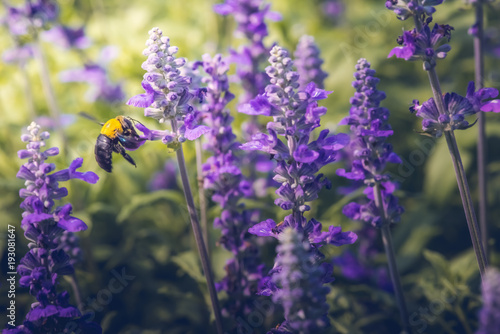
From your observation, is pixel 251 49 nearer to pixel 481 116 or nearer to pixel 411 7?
pixel 411 7

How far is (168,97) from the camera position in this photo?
2.71 metres

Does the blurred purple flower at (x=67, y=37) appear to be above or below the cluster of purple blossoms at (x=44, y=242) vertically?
above

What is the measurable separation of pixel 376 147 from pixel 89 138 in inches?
136

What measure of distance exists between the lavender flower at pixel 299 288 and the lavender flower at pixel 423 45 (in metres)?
1.18

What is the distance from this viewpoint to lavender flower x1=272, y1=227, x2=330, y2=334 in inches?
83.7

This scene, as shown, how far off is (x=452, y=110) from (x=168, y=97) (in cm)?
161

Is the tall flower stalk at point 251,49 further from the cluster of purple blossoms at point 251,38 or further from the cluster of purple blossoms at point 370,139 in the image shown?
the cluster of purple blossoms at point 370,139

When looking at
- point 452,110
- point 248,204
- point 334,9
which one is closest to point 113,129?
point 248,204

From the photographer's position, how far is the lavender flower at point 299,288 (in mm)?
2127

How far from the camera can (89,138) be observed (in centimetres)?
530

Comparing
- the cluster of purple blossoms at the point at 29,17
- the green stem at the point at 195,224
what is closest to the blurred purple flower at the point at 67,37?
the cluster of purple blossoms at the point at 29,17

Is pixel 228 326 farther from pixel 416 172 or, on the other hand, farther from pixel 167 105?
pixel 416 172

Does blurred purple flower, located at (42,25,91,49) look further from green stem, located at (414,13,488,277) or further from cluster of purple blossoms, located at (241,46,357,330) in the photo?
green stem, located at (414,13,488,277)

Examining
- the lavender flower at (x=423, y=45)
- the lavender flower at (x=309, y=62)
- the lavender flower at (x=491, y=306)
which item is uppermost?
the lavender flower at (x=309, y=62)
